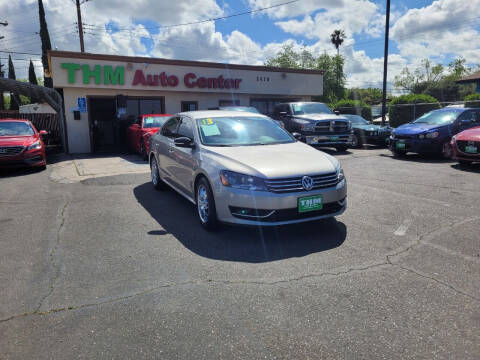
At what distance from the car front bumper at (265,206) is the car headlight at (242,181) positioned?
50 mm

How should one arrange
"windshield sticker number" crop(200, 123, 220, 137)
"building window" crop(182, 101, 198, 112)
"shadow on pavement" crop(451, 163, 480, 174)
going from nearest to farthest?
"windshield sticker number" crop(200, 123, 220, 137)
"shadow on pavement" crop(451, 163, 480, 174)
"building window" crop(182, 101, 198, 112)

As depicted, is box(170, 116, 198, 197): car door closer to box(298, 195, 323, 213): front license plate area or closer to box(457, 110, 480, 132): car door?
box(298, 195, 323, 213): front license plate area

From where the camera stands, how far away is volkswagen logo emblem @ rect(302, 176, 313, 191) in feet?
14.3

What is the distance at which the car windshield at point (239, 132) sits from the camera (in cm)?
548

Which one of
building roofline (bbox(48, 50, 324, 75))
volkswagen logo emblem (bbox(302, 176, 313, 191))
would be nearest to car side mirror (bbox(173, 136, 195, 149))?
volkswagen logo emblem (bbox(302, 176, 313, 191))

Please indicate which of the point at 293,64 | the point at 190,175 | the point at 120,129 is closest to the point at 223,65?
the point at 120,129

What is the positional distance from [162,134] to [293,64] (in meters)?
58.4

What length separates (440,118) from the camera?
1161 centimetres

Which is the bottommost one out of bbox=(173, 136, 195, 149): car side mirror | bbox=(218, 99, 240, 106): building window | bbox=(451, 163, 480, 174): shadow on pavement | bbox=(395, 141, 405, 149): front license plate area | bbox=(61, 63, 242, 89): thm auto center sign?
bbox=(451, 163, 480, 174): shadow on pavement

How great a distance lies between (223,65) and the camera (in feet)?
63.4

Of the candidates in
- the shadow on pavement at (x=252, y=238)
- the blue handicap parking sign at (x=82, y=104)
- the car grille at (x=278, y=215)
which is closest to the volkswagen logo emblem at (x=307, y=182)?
the car grille at (x=278, y=215)

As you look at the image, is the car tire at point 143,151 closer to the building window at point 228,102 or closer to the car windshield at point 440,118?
the building window at point 228,102

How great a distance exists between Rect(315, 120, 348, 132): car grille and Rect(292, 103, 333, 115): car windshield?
1261mm

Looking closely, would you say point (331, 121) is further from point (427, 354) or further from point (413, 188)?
point (427, 354)
